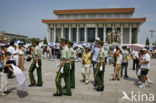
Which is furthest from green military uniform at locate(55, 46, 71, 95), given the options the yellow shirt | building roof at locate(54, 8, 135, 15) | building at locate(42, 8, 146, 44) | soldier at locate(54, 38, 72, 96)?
building roof at locate(54, 8, 135, 15)

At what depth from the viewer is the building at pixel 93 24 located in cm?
6191

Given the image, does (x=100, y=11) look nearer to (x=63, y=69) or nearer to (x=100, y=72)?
(x=100, y=72)

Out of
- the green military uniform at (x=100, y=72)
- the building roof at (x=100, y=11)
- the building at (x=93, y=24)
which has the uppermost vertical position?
the building roof at (x=100, y=11)

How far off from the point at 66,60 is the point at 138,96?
111 inches

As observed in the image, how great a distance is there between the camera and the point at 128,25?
62250 millimetres

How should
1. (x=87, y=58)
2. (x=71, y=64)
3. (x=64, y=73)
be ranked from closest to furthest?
(x=64, y=73), (x=71, y=64), (x=87, y=58)

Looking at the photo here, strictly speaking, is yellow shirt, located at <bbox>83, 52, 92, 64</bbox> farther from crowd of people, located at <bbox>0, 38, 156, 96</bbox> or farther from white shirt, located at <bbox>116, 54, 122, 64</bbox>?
white shirt, located at <bbox>116, 54, 122, 64</bbox>

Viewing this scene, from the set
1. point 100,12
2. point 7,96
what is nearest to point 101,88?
point 7,96

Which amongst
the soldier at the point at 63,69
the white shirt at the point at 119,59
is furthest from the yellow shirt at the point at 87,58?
the soldier at the point at 63,69

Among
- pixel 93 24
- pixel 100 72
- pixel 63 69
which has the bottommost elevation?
pixel 100 72

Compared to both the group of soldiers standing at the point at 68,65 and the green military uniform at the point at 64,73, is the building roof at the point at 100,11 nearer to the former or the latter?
the group of soldiers standing at the point at 68,65

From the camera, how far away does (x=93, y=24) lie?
6438cm

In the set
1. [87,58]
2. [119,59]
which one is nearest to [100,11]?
[119,59]

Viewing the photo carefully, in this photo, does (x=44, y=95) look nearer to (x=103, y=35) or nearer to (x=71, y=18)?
(x=103, y=35)
